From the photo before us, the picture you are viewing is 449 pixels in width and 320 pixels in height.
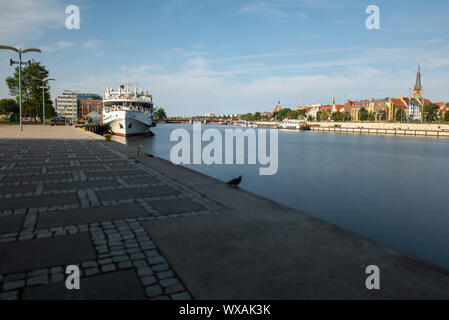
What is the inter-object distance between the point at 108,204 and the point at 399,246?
891cm

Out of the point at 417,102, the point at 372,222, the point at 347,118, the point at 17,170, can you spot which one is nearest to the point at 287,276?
the point at 372,222

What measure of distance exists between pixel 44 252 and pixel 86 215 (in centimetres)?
208

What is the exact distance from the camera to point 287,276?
15.1 feet

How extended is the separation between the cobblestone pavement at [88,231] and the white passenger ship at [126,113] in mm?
41706

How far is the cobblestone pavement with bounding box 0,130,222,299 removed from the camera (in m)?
4.20

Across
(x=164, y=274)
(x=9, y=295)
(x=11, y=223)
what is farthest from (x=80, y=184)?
(x=164, y=274)

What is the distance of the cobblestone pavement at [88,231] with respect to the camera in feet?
13.8

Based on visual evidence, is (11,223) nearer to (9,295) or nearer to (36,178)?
(9,295)

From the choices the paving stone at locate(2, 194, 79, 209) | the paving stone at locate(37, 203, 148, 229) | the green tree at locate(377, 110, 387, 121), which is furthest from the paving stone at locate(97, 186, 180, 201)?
the green tree at locate(377, 110, 387, 121)

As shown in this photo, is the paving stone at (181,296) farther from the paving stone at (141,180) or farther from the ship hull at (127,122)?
the ship hull at (127,122)

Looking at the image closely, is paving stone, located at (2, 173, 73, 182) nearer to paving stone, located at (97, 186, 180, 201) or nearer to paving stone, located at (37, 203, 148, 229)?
paving stone, located at (97, 186, 180, 201)

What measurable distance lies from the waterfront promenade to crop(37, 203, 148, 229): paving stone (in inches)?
0.9
